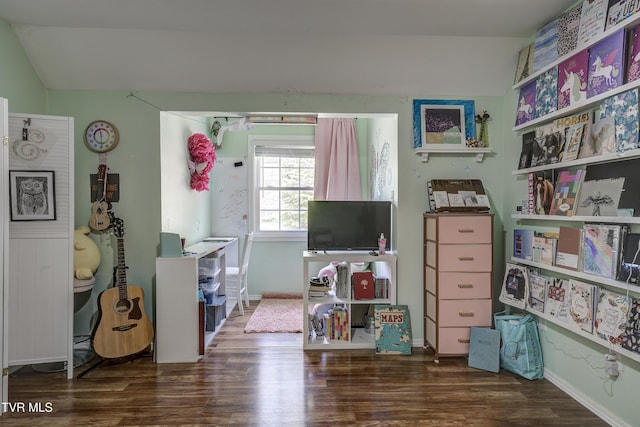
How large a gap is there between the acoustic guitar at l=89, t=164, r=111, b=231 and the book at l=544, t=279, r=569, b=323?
3.27m

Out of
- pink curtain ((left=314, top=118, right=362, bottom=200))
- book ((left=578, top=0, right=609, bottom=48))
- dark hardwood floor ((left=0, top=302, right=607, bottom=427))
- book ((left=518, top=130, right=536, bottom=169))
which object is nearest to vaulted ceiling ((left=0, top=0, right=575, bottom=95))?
book ((left=578, top=0, right=609, bottom=48))

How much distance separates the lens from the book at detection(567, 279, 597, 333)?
200 cm

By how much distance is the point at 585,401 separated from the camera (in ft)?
6.96

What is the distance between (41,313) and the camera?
242 cm

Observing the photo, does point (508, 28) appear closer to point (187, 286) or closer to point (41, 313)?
point (187, 286)

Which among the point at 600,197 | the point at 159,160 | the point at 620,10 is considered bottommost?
the point at 600,197

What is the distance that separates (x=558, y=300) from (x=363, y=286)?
1361 mm

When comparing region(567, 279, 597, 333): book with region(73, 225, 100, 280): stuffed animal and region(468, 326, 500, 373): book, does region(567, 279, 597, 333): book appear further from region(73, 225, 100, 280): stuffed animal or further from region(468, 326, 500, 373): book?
region(73, 225, 100, 280): stuffed animal

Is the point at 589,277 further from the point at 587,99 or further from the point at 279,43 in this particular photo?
the point at 279,43

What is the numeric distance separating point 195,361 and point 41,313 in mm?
1092

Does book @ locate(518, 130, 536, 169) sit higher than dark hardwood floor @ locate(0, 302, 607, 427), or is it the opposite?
book @ locate(518, 130, 536, 169)

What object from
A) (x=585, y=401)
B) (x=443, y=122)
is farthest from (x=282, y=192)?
(x=585, y=401)

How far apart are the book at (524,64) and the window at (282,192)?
254 centimetres

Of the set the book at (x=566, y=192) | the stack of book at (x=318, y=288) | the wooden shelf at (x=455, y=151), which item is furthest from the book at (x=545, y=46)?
the stack of book at (x=318, y=288)
